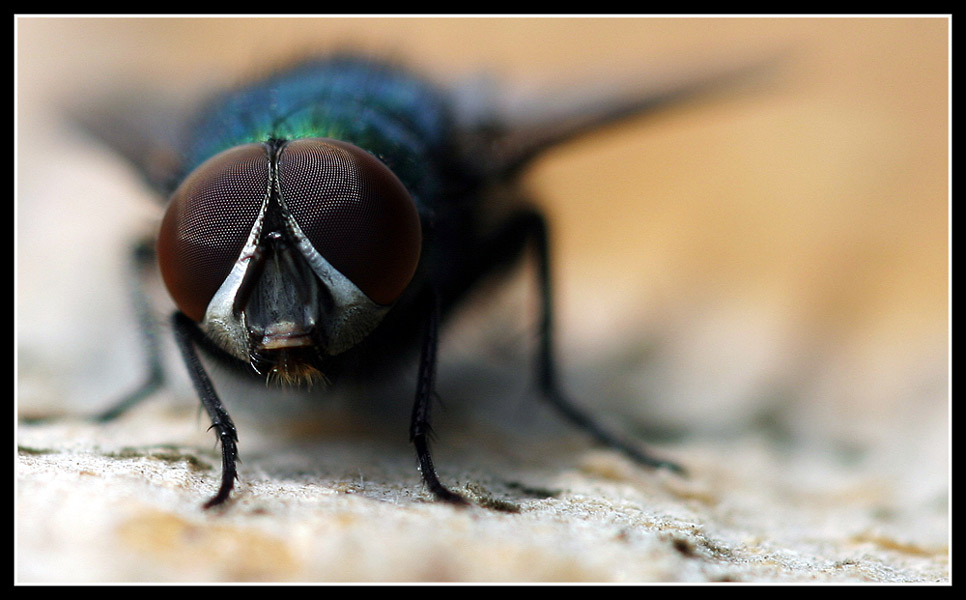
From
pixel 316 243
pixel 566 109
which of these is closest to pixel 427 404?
pixel 316 243

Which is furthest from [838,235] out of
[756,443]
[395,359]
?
[395,359]

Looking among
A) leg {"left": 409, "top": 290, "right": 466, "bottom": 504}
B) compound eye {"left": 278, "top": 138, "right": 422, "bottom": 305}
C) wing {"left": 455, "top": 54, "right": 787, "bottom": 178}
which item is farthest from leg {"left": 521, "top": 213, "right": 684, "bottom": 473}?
compound eye {"left": 278, "top": 138, "right": 422, "bottom": 305}

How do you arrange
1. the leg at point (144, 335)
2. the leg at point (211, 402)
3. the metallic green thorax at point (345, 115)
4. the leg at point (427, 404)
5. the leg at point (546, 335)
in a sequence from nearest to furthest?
the leg at point (211, 402), the leg at point (427, 404), the metallic green thorax at point (345, 115), the leg at point (144, 335), the leg at point (546, 335)

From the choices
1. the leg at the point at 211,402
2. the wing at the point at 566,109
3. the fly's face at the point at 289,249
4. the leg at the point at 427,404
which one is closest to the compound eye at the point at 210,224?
the fly's face at the point at 289,249

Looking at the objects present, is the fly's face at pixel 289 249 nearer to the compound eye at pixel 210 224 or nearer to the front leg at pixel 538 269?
the compound eye at pixel 210 224

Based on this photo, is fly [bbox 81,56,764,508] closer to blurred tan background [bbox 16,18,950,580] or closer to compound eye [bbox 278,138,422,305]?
compound eye [bbox 278,138,422,305]

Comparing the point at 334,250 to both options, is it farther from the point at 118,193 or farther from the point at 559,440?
the point at 118,193

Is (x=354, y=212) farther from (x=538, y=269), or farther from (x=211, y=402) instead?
(x=538, y=269)
